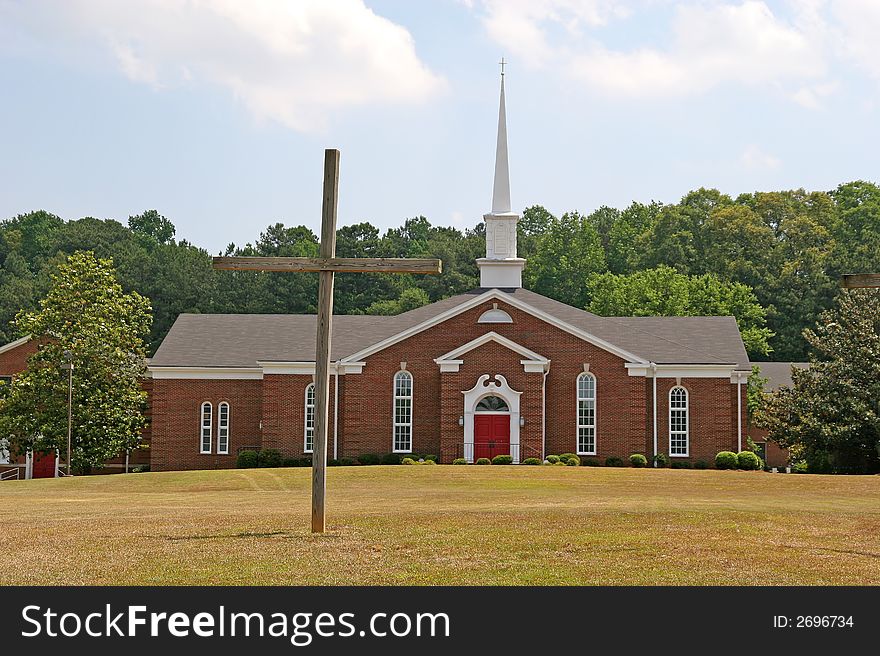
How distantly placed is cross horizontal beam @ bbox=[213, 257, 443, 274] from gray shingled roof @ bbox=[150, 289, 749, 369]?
34211 millimetres

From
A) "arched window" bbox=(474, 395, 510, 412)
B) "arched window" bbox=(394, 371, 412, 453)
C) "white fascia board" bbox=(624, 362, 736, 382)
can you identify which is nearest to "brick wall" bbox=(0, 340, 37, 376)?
"arched window" bbox=(394, 371, 412, 453)

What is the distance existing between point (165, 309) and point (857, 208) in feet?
182

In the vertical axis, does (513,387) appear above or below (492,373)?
below

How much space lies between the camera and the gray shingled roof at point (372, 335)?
54.5 m

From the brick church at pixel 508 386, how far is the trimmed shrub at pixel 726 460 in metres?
1.28

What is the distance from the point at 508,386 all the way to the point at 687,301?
29750 mm

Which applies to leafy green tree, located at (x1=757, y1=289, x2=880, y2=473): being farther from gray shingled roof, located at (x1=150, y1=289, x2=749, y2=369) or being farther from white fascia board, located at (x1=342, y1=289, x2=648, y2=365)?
white fascia board, located at (x1=342, y1=289, x2=648, y2=365)

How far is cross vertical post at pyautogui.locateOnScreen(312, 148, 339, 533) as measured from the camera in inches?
757

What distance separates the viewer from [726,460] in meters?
52.0

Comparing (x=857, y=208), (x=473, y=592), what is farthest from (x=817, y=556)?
(x=857, y=208)

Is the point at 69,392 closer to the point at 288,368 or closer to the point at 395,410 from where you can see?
the point at 288,368

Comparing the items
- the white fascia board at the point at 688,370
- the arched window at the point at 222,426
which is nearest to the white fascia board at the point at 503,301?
the white fascia board at the point at 688,370

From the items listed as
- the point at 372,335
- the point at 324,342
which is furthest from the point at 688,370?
the point at 324,342

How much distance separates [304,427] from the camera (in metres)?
54.8
